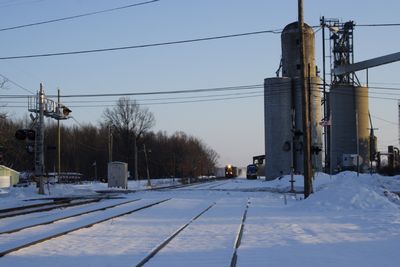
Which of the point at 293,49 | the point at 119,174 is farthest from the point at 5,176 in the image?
the point at 293,49

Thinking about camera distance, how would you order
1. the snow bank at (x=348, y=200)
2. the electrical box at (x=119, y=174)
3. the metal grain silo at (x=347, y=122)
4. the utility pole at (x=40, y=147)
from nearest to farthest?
the snow bank at (x=348, y=200) < the utility pole at (x=40, y=147) < the electrical box at (x=119, y=174) < the metal grain silo at (x=347, y=122)

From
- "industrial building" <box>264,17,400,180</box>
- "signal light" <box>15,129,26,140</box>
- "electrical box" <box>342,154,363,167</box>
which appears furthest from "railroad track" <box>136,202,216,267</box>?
"electrical box" <box>342,154,363,167</box>

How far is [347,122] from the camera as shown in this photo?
8519 centimetres

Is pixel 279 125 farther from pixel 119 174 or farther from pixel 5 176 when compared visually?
pixel 5 176

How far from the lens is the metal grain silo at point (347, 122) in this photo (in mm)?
84312

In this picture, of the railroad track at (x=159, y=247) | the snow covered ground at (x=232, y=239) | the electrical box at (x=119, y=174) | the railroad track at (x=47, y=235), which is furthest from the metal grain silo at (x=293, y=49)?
the railroad track at (x=159, y=247)

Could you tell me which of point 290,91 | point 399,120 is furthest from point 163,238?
point 399,120

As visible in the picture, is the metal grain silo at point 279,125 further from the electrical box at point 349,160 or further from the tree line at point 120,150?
the tree line at point 120,150

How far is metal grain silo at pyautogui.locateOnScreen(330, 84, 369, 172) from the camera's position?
84.3 metres

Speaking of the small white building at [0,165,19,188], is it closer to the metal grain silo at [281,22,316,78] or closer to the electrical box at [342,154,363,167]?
the metal grain silo at [281,22,316,78]

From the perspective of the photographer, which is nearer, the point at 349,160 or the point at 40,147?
the point at 40,147

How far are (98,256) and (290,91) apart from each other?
2567 inches

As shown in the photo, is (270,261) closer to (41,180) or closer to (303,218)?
(303,218)

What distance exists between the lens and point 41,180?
44.0 metres
